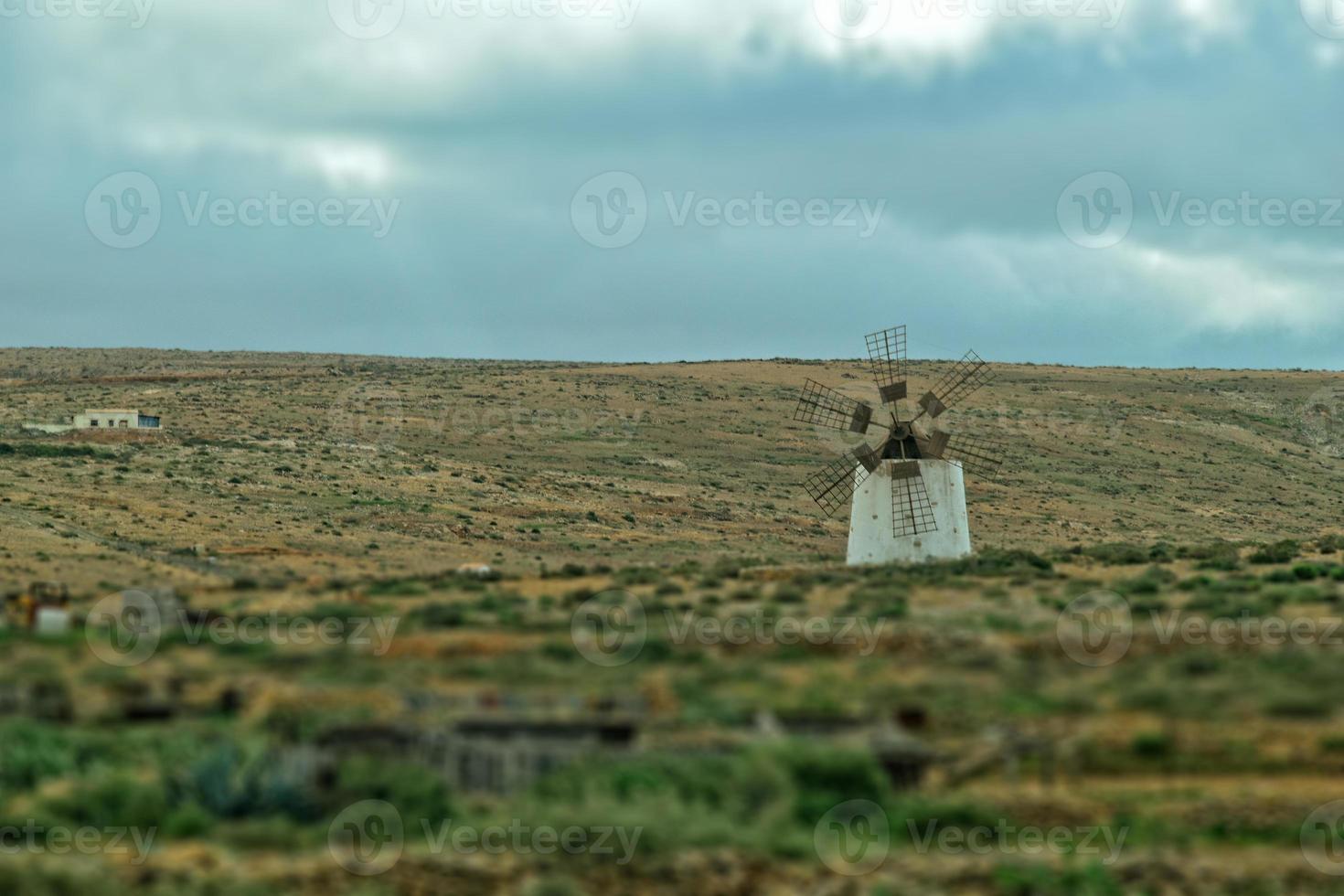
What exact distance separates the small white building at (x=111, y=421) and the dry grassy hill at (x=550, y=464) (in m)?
2.59

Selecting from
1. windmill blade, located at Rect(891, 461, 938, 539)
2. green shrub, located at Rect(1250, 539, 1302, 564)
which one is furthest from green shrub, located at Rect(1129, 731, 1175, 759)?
green shrub, located at Rect(1250, 539, 1302, 564)

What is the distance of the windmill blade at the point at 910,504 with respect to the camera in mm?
37625

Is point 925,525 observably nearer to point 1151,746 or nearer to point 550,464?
point 1151,746

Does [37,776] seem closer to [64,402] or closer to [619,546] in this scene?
[619,546]

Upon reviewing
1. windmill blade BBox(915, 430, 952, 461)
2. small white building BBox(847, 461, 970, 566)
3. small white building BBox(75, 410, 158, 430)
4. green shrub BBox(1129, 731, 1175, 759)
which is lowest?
green shrub BBox(1129, 731, 1175, 759)

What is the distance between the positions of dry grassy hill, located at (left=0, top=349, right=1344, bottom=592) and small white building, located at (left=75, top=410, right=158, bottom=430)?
2.59 meters

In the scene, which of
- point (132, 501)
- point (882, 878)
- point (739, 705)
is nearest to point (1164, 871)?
point (882, 878)

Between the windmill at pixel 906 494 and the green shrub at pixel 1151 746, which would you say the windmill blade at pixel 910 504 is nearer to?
the windmill at pixel 906 494

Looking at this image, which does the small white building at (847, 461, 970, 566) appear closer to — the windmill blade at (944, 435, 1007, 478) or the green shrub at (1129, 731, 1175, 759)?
the green shrub at (1129, 731, 1175, 759)

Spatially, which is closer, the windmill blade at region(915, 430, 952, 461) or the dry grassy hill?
the windmill blade at region(915, 430, 952, 461)

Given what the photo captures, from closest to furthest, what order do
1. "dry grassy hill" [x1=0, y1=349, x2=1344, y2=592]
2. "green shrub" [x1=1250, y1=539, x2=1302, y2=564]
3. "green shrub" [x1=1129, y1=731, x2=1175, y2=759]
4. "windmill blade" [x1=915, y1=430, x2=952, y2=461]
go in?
1. "green shrub" [x1=1129, y1=731, x2=1175, y2=759]
2. "green shrub" [x1=1250, y1=539, x2=1302, y2=564]
3. "windmill blade" [x1=915, y1=430, x2=952, y2=461]
4. "dry grassy hill" [x1=0, y1=349, x2=1344, y2=592]

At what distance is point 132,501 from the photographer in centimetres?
5981

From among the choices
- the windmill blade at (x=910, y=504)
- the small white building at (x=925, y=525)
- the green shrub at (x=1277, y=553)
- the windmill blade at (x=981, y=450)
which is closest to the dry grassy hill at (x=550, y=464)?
the windmill blade at (x=981, y=450)

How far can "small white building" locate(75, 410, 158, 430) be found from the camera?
257 ft
